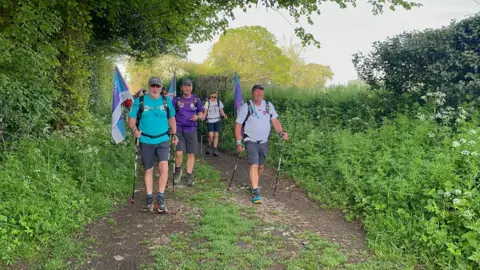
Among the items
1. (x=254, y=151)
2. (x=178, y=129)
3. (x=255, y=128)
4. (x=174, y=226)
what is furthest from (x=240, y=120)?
(x=174, y=226)

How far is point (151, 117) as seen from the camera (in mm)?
5980

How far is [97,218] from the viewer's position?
5754mm

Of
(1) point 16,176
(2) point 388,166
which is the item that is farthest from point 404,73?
(1) point 16,176

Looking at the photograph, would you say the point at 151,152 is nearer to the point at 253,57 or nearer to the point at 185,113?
the point at 185,113

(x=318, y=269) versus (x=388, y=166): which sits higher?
(x=388, y=166)

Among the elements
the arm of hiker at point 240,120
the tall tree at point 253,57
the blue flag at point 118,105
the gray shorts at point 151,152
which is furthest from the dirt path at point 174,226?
the tall tree at point 253,57

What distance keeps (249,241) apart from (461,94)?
207 inches

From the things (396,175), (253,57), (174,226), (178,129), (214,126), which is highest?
(253,57)

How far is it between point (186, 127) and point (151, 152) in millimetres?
1918

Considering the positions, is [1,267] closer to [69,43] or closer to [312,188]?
[312,188]

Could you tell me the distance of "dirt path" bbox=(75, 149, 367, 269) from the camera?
4.53 metres

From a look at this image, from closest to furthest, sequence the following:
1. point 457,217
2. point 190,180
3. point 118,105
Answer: point 457,217
point 118,105
point 190,180

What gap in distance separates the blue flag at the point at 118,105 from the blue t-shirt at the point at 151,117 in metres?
1.59

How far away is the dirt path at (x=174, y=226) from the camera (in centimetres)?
453
